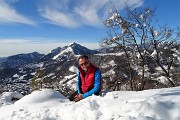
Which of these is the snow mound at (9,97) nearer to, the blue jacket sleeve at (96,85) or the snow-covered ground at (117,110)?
the snow-covered ground at (117,110)

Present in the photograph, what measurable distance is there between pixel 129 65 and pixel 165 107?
58.9 feet

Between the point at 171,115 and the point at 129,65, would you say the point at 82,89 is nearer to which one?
the point at 171,115

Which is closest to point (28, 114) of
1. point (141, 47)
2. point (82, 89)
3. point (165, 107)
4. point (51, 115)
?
point (51, 115)

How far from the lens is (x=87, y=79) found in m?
8.90

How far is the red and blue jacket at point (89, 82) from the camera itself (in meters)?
8.51

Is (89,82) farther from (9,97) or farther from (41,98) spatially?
(9,97)

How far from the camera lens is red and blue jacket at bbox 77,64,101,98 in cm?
851

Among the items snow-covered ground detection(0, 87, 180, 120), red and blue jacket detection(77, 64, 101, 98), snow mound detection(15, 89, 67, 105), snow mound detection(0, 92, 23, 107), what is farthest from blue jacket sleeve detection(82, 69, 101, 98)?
snow mound detection(0, 92, 23, 107)

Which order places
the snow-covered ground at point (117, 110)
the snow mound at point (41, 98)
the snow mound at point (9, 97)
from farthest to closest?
the snow mound at point (9, 97), the snow mound at point (41, 98), the snow-covered ground at point (117, 110)

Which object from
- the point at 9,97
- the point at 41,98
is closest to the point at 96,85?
the point at 41,98

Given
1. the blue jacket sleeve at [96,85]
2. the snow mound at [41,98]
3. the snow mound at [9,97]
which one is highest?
the blue jacket sleeve at [96,85]

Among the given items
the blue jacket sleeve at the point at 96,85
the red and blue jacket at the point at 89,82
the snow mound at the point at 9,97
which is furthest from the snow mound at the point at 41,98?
the snow mound at the point at 9,97

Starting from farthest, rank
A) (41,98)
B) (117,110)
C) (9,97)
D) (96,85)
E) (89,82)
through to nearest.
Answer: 1. (9,97)
2. (41,98)
3. (89,82)
4. (96,85)
5. (117,110)

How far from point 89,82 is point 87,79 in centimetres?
13
